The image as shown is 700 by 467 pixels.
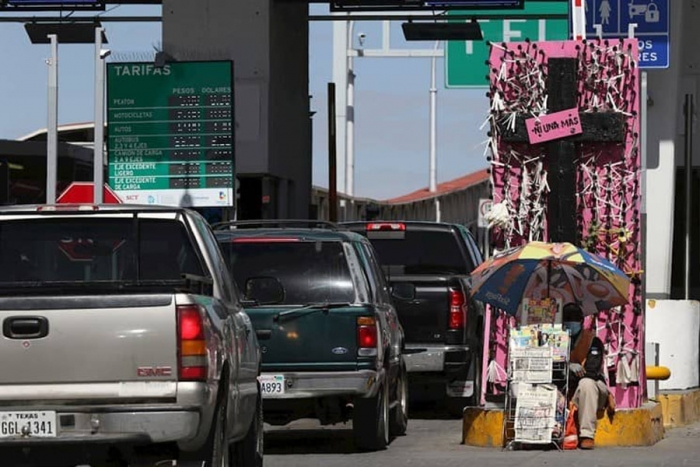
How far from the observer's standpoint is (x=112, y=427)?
10289 millimetres

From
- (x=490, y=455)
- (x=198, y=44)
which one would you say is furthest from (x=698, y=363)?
(x=198, y=44)

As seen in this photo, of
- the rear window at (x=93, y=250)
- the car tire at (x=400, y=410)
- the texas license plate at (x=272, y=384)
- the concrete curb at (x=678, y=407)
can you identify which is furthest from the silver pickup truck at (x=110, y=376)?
the concrete curb at (x=678, y=407)

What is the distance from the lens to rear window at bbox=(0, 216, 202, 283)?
11.8 metres

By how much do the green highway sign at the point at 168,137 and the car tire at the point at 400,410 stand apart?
1502cm

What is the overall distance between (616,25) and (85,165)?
19.8 m

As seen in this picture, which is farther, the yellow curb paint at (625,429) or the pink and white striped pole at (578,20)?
the pink and white striped pole at (578,20)

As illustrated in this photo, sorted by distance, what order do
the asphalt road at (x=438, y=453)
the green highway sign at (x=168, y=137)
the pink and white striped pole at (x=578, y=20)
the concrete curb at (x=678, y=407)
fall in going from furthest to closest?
1. the green highway sign at (x=168, y=137)
2. the concrete curb at (x=678, y=407)
3. the pink and white striped pole at (x=578, y=20)
4. the asphalt road at (x=438, y=453)

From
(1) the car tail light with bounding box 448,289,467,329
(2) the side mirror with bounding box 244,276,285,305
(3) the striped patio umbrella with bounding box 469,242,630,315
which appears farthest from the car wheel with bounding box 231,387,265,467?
(1) the car tail light with bounding box 448,289,467,329

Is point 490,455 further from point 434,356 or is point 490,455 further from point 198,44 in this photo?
point 198,44

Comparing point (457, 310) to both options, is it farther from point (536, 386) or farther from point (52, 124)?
point (52, 124)

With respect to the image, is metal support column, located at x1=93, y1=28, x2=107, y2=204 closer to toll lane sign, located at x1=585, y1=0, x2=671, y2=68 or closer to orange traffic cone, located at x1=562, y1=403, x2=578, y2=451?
toll lane sign, located at x1=585, y1=0, x2=671, y2=68

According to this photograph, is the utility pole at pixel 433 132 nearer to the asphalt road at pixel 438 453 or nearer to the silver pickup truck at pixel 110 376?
the asphalt road at pixel 438 453

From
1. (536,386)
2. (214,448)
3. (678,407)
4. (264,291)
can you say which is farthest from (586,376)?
(214,448)

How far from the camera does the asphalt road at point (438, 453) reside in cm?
1486
